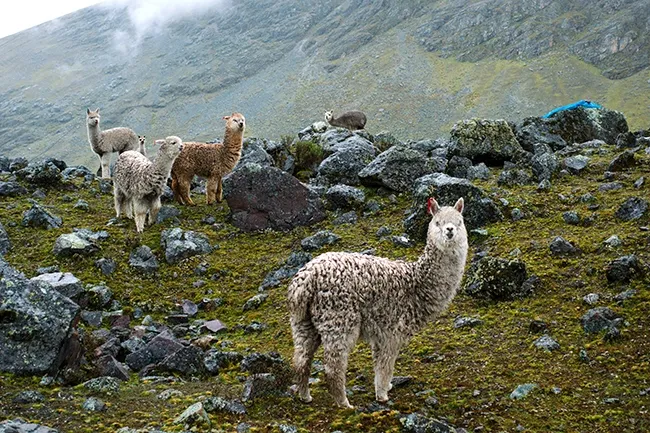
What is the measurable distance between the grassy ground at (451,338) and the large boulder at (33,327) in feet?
0.93

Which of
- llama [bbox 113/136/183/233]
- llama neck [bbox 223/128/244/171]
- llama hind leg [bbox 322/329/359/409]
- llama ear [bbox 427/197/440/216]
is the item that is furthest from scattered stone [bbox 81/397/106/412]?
llama neck [bbox 223/128/244/171]

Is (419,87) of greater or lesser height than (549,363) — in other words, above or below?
below

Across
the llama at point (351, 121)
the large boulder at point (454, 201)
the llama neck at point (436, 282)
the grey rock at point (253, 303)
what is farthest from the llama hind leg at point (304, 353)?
the llama at point (351, 121)

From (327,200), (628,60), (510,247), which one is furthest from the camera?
(628,60)

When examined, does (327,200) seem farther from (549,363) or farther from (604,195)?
(549,363)

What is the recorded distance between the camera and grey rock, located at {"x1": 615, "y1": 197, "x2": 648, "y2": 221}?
45.0 ft

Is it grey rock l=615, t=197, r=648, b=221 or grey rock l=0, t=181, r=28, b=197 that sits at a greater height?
grey rock l=0, t=181, r=28, b=197


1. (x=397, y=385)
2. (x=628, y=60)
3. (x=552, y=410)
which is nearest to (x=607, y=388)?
(x=552, y=410)

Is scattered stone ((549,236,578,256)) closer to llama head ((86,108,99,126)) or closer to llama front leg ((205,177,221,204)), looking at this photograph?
llama front leg ((205,177,221,204))

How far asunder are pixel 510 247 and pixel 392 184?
5598mm

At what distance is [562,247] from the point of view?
506 inches

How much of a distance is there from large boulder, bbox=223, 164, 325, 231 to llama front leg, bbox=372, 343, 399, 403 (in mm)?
8737

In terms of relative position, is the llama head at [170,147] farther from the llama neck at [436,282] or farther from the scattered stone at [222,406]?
the scattered stone at [222,406]

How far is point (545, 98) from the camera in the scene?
166 metres
